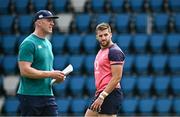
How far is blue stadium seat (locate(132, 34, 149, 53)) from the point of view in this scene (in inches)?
477

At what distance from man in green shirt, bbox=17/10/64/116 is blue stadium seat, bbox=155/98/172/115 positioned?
565 cm

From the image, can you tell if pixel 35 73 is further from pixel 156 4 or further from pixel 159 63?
pixel 156 4

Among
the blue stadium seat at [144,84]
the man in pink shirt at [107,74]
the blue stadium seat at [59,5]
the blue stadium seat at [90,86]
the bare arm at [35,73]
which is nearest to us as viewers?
the bare arm at [35,73]

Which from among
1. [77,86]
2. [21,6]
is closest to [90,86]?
[77,86]

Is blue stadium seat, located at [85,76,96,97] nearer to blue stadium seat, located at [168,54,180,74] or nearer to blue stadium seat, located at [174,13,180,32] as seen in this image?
blue stadium seat, located at [168,54,180,74]

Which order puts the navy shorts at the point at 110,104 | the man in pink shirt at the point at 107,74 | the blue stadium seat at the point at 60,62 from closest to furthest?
the man in pink shirt at the point at 107,74 < the navy shorts at the point at 110,104 < the blue stadium seat at the point at 60,62

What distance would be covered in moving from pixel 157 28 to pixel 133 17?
0.59 meters

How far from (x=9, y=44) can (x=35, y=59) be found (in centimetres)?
735

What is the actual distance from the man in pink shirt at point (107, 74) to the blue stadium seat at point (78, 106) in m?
5.09

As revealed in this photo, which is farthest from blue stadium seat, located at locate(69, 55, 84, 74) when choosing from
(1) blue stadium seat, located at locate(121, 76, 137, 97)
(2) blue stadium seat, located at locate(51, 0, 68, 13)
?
(2) blue stadium seat, located at locate(51, 0, 68, 13)

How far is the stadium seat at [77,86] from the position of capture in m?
→ 11.7

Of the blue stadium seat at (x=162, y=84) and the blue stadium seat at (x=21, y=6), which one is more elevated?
the blue stadium seat at (x=21, y=6)

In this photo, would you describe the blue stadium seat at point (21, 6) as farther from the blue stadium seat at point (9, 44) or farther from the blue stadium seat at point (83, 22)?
the blue stadium seat at point (83, 22)

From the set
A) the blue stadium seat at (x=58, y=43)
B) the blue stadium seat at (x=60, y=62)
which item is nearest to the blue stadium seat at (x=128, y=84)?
the blue stadium seat at (x=60, y=62)
